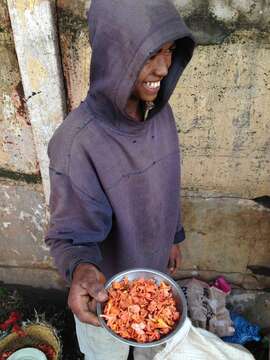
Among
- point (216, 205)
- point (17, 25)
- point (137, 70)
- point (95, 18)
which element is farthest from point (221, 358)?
point (17, 25)

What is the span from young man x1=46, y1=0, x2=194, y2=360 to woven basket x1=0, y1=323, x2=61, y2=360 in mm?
1314

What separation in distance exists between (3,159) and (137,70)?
5.65 ft

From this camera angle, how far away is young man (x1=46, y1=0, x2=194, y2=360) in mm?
1667

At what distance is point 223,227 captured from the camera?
3.22 meters

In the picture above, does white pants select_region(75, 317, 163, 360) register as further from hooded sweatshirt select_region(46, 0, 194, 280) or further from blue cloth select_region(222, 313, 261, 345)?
blue cloth select_region(222, 313, 261, 345)

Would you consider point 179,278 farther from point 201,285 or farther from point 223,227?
point 223,227

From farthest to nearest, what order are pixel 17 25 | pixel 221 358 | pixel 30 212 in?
pixel 30 212 < pixel 221 358 < pixel 17 25

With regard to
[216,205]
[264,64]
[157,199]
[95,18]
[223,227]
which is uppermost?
[95,18]

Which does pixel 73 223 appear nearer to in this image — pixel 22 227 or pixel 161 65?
pixel 161 65

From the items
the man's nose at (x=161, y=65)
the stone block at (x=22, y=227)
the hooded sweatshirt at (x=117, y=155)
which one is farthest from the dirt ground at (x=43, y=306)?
the man's nose at (x=161, y=65)

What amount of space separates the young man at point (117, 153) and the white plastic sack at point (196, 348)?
0.61m

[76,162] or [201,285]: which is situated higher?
[76,162]

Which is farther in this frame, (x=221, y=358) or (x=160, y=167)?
(x=221, y=358)

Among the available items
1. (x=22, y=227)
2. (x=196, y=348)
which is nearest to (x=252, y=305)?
(x=196, y=348)
